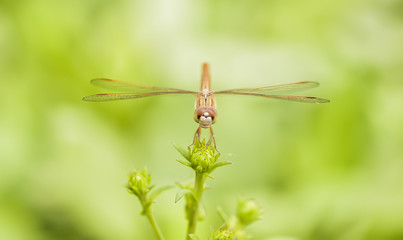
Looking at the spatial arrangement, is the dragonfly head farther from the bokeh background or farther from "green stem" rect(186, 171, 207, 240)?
the bokeh background

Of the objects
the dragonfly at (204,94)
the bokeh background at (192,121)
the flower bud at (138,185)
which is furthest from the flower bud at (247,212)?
the bokeh background at (192,121)

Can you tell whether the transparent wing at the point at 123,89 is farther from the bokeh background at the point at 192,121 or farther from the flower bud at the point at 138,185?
the bokeh background at the point at 192,121

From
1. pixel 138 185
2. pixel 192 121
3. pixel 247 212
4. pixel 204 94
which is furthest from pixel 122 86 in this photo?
pixel 192 121

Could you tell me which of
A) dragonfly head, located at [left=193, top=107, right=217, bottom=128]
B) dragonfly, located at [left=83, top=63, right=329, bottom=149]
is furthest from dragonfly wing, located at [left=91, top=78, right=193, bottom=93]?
dragonfly head, located at [left=193, top=107, right=217, bottom=128]

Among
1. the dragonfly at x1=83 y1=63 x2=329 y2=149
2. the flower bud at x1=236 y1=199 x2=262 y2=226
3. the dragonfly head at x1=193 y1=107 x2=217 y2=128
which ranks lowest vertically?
the flower bud at x1=236 y1=199 x2=262 y2=226

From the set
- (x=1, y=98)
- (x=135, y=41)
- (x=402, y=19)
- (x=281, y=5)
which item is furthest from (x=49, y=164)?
(x=402, y=19)

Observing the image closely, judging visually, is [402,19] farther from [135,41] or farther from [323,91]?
[135,41]
